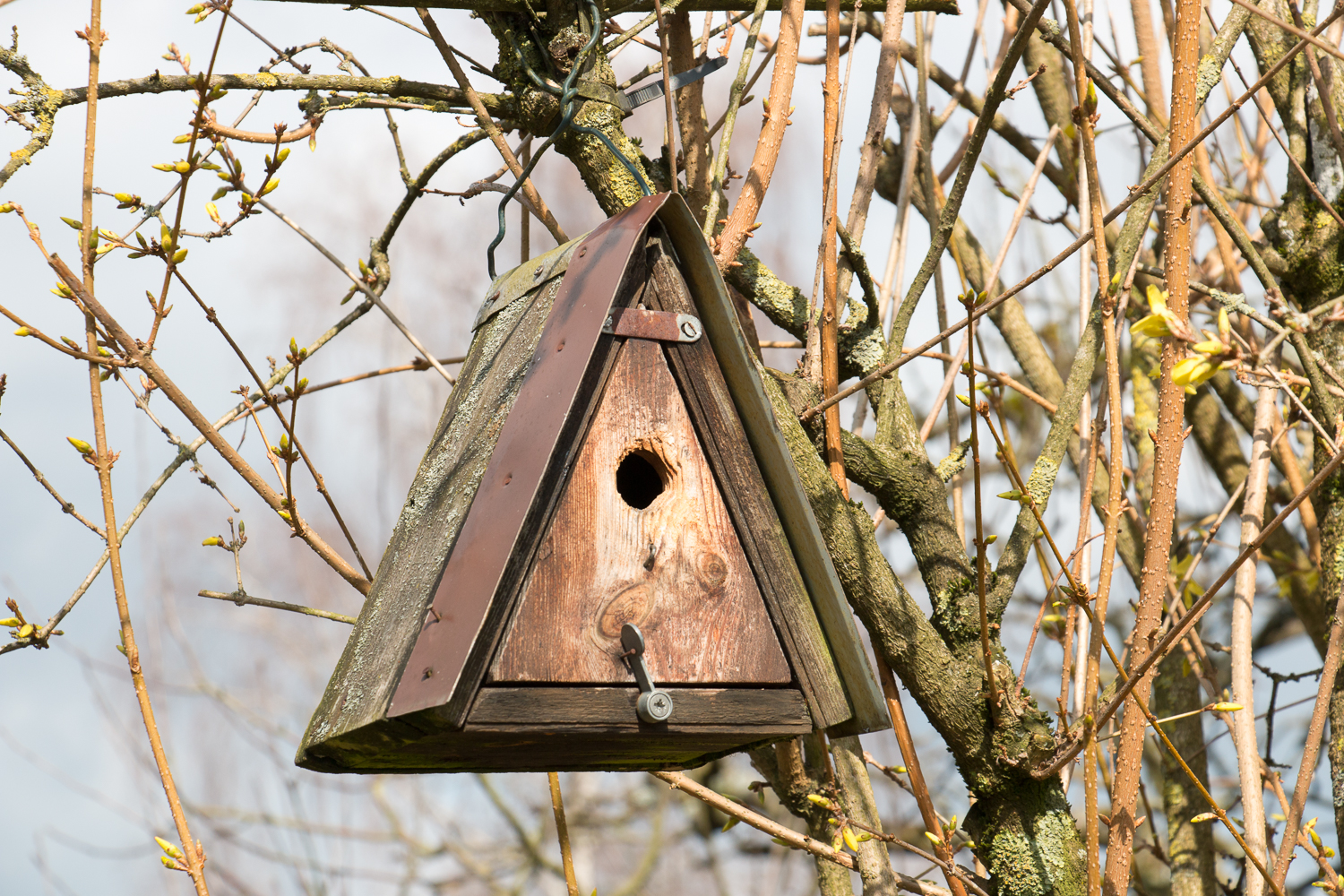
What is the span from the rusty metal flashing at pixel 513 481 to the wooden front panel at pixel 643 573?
0.06m

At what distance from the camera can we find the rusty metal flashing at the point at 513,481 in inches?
48.8

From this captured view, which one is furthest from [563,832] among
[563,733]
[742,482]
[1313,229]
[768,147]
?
[1313,229]

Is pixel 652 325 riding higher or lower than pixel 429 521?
higher

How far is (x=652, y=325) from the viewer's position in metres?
1.46

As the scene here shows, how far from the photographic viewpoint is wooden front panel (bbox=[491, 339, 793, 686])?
1.33m

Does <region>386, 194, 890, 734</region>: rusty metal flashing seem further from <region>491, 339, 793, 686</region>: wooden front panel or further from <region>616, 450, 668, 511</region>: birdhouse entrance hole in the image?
<region>616, 450, 668, 511</region>: birdhouse entrance hole

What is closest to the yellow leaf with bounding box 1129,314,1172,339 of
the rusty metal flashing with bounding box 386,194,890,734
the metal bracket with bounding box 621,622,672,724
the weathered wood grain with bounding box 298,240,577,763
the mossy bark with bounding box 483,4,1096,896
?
the rusty metal flashing with bounding box 386,194,890,734

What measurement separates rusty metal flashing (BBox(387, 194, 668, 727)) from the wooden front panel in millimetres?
57

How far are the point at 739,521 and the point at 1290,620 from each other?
4251 millimetres

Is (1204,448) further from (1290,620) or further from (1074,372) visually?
(1290,620)

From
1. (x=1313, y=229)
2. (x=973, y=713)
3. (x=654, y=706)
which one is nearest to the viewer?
(x=654, y=706)

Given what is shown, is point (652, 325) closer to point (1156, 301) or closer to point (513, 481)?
point (513, 481)

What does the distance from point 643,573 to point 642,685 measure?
5.7 inches

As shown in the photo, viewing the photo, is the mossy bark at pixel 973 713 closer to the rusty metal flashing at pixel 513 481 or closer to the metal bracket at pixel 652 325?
the metal bracket at pixel 652 325
